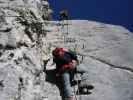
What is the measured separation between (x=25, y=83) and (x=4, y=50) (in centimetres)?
168

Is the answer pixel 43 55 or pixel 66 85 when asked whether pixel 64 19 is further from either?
pixel 66 85

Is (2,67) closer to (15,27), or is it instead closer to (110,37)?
(15,27)

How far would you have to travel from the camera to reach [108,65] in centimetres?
1698

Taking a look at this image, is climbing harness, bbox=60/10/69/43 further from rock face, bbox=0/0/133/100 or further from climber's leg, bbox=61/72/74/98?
climber's leg, bbox=61/72/74/98

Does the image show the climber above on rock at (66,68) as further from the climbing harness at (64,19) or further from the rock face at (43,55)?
the climbing harness at (64,19)

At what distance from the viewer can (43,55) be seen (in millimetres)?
16547

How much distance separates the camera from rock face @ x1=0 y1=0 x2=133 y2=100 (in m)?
13.7

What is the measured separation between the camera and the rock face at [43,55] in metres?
13.7

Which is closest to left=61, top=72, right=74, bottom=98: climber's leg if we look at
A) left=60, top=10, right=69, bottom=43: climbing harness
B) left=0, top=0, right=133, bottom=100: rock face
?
left=0, top=0, right=133, bottom=100: rock face

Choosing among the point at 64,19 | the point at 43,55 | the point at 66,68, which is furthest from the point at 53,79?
the point at 64,19

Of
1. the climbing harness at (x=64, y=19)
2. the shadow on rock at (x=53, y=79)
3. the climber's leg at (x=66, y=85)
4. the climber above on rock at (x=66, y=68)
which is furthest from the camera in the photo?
the climbing harness at (x=64, y=19)

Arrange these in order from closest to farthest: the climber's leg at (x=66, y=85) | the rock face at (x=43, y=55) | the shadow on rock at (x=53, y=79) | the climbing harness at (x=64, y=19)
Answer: the rock face at (x=43, y=55)
the climber's leg at (x=66, y=85)
the shadow on rock at (x=53, y=79)
the climbing harness at (x=64, y=19)

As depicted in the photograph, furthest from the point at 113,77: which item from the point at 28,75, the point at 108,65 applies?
the point at 28,75

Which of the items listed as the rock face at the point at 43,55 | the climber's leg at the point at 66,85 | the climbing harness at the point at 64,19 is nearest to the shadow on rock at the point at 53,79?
the rock face at the point at 43,55
